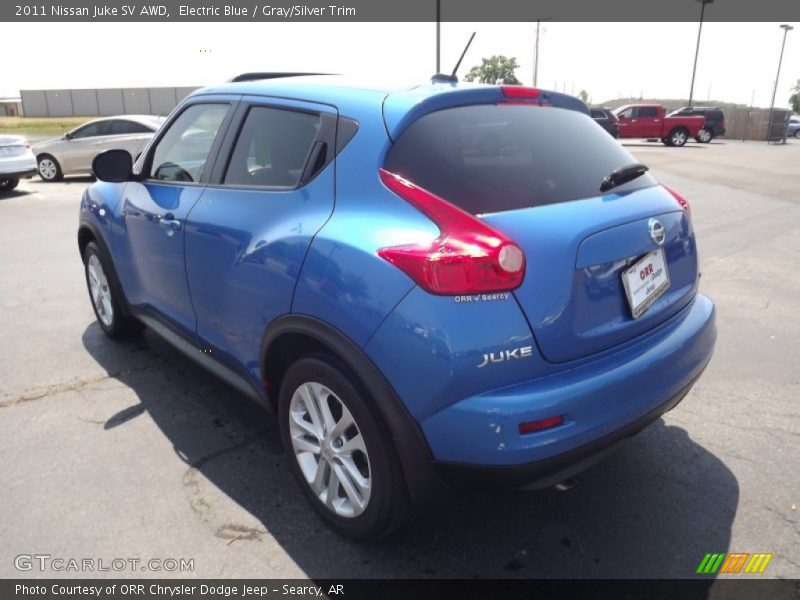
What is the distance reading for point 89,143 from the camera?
49.9 ft

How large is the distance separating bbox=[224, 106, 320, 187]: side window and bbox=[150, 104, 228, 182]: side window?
297mm

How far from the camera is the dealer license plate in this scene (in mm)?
2373

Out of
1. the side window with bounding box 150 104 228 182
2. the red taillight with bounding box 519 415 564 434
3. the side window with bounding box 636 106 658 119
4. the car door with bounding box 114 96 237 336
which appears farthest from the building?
the red taillight with bounding box 519 415 564 434

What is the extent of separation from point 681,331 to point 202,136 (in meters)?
2.67

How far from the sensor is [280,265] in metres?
2.60

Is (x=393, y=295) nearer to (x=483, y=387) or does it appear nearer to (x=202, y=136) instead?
(x=483, y=387)

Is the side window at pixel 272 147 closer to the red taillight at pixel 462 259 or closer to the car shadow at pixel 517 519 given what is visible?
the red taillight at pixel 462 259

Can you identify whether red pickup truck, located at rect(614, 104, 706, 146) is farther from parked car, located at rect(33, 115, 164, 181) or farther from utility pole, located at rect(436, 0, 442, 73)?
parked car, located at rect(33, 115, 164, 181)

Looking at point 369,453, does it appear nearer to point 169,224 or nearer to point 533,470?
point 533,470

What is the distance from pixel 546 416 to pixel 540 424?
33mm

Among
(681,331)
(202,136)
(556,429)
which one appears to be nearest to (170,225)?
(202,136)

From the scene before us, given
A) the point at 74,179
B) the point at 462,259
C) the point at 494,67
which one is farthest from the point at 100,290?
the point at 494,67

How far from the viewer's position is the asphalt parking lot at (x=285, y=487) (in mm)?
2512

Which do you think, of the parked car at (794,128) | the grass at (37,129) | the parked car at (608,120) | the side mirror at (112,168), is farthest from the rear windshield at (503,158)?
the parked car at (794,128)
